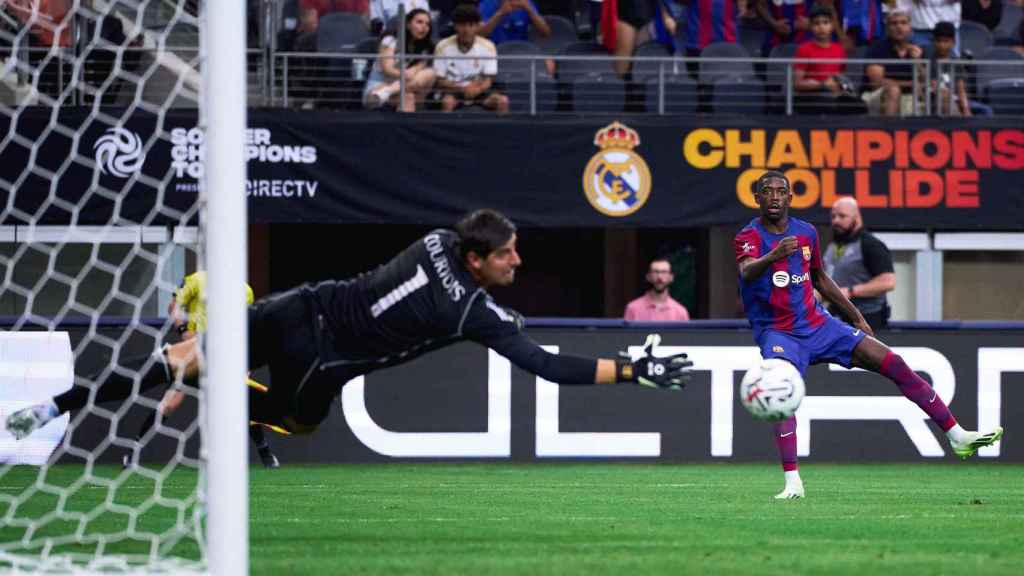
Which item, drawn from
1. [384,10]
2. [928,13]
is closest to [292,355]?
[384,10]

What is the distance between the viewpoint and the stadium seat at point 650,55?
17344 millimetres

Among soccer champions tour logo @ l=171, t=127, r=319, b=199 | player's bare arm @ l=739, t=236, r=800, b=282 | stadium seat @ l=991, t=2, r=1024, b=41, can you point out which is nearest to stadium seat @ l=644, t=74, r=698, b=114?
soccer champions tour logo @ l=171, t=127, r=319, b=199

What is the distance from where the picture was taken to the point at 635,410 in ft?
47.5

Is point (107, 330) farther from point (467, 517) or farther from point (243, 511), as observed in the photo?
point (243, 511)

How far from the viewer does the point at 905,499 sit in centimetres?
1004

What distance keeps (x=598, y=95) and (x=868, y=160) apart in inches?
112

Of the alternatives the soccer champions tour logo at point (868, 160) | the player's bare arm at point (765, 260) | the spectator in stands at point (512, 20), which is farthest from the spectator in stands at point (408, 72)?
the player's bare arm at point (765, 260)

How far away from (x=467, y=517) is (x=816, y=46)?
1036 centimetres

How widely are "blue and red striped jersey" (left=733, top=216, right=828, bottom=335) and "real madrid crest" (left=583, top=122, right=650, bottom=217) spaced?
20.5 ft

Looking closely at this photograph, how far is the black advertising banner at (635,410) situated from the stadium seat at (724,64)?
12.8 feet

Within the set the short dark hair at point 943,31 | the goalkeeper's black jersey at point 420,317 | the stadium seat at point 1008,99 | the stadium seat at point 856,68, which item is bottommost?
the goalkeeper's black jersey at point 420,317

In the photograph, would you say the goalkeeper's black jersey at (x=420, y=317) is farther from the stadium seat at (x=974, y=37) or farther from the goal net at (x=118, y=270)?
the stadium seat at (x=974, y=37)

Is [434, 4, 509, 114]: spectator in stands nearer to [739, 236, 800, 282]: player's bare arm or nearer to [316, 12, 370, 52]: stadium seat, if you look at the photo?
[316, 12, 370, 52]: stadium seat

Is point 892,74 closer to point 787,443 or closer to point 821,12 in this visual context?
point 821,12
